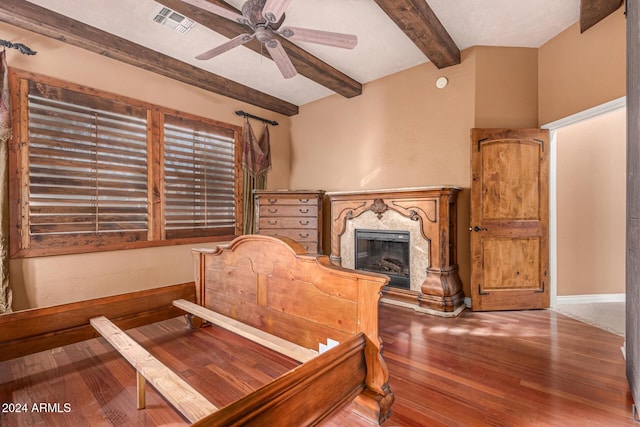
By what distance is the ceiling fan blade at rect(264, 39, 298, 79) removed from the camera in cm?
242

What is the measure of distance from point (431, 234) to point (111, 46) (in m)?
4.09

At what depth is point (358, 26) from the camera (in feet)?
9.92

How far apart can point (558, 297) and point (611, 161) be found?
182 cm

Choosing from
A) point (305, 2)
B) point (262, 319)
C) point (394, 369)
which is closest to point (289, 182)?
point (305, 2)

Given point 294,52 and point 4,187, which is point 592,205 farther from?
point 4,187

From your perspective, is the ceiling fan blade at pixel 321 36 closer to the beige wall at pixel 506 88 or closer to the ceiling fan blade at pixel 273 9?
the ceiling fan blade at pixel 273 9

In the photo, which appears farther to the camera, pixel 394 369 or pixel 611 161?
pixel 611 161

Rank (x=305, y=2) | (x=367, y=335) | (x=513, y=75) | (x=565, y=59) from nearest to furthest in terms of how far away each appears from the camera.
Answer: (x=367, y=335)
(x=305, y=2)
(x=565, y=59)
(x=513, y=75)

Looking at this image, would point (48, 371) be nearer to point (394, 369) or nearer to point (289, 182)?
point (394, 369)

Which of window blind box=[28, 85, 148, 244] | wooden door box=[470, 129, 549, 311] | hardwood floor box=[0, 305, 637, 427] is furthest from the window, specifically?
wooden door box=[470, 129, 549, 311]

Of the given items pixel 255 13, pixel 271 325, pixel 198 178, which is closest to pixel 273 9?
pixel 255 13

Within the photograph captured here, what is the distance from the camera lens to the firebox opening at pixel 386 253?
368 cm

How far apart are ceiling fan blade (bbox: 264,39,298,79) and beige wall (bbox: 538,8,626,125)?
2.94 meters

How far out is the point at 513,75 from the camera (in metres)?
3.45
